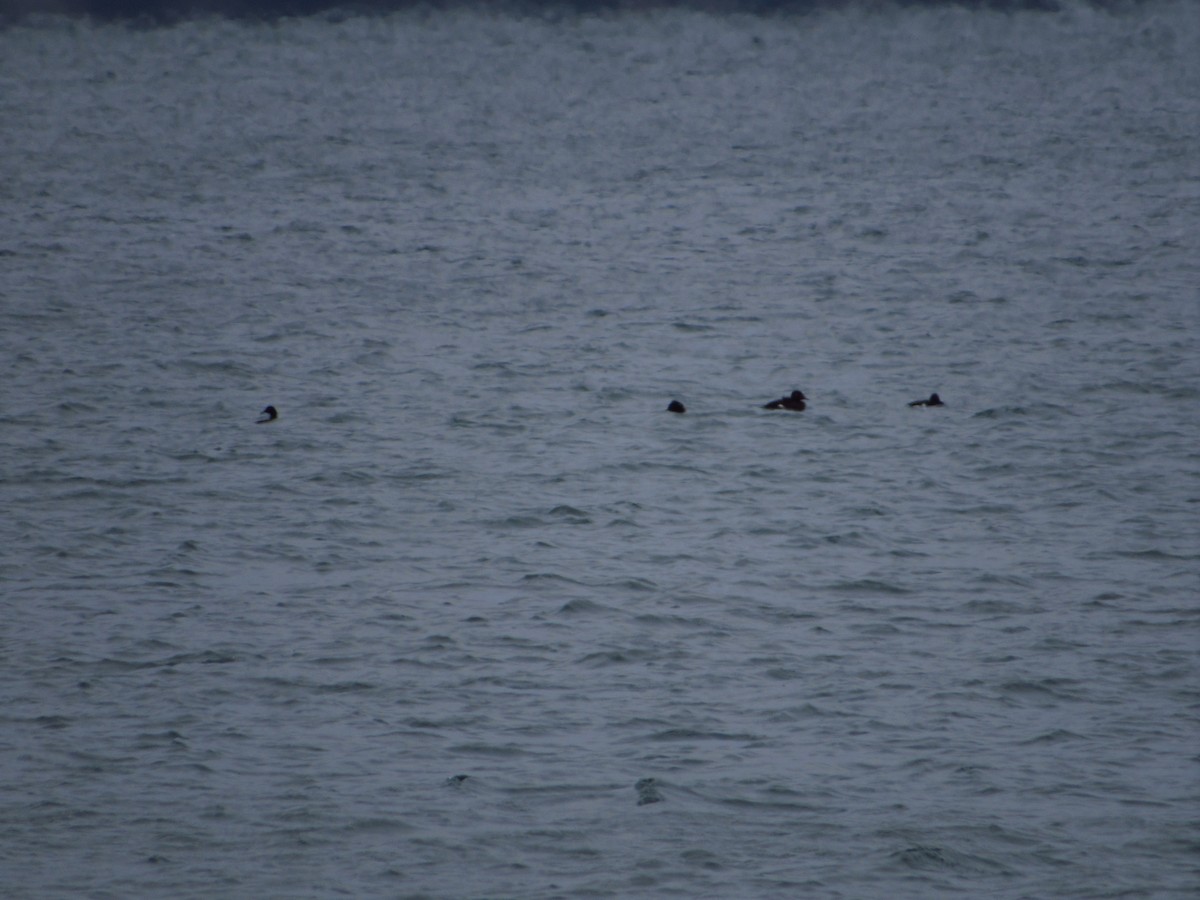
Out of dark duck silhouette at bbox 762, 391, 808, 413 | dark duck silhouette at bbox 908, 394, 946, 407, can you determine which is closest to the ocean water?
dark duck silhouette at bbox 908, 394, 946, 407

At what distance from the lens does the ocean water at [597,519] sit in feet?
35.9

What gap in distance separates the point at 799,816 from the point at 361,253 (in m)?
20.6

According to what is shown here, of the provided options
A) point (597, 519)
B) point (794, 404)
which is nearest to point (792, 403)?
point (794, 404)

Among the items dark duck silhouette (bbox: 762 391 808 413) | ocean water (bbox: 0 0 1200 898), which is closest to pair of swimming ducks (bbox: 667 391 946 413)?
dark duck silhouette (bbox: 762 391 808 413)

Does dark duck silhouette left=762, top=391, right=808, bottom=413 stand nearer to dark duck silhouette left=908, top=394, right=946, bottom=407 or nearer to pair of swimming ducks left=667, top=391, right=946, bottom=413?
pair of swimming ducks left=667, top=391, right=946, bottom=413

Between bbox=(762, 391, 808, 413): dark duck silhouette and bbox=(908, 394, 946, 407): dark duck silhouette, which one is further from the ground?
bbox=(908, 394, 946, 407): dark duck silhouette

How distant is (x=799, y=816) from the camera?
36.3 feet

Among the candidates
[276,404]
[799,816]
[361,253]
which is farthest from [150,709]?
[361,253]

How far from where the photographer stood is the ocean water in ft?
35.9

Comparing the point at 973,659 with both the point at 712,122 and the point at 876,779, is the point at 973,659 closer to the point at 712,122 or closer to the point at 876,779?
the point at 876,779

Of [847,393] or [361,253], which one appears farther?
[361,253]

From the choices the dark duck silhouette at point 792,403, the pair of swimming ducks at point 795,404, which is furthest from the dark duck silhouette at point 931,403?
the dark duck silhouette at point 792,403

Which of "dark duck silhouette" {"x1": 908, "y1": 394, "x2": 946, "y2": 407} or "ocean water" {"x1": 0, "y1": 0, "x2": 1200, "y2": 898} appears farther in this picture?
"dark duck silhouette" {"x1": 908, "y1": 394, "x2": 946, "y2": 407}

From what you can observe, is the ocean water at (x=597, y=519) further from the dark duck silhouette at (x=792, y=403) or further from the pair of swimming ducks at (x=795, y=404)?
the dark duck silhouette at (x=792, y=403)
